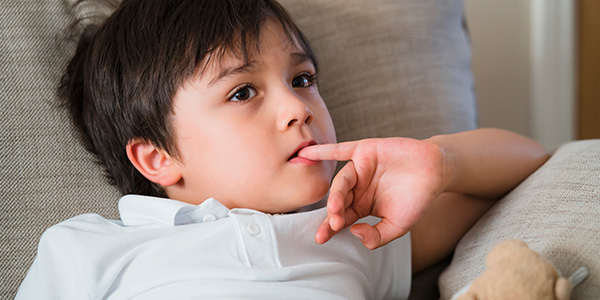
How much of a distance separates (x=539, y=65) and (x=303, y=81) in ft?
4.93

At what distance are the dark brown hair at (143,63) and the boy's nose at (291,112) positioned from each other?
0.32 feet

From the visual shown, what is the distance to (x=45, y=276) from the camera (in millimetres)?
713

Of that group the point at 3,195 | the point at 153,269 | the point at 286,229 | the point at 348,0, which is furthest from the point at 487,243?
the point at 3,195

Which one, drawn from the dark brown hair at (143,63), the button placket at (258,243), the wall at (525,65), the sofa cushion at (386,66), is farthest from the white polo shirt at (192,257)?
the wall at (525,65)

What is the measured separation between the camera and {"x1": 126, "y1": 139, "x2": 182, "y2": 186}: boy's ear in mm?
821

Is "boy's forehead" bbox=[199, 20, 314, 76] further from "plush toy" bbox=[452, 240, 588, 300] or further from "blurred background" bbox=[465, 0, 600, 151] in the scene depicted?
"blurred background" bbox=[465, 0, 600, 151]

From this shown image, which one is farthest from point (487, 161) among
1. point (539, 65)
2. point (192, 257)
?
point (539, 65)

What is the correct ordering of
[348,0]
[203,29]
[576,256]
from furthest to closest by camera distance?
[348,0] → [203,29] → [576,256]

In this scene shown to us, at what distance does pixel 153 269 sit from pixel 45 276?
0.51 feet

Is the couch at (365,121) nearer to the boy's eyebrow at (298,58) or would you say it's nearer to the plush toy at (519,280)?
the plush toy at (519,280)

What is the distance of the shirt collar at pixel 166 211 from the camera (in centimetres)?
74

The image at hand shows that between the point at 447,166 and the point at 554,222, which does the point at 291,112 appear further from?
the point at 554,222

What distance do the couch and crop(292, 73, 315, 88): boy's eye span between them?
212 millimetres

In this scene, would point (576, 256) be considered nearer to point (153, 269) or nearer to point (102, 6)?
point (153, 269)
